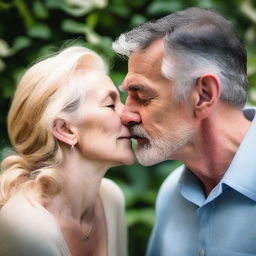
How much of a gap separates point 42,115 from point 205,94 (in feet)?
1.67

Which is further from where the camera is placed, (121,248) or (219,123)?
(121,248)

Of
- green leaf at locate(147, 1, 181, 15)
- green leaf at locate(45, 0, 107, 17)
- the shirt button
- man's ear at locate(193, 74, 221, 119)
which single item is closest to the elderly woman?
man's ear at locate(193, 74, 221, 119)

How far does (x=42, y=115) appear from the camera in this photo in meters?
1.73

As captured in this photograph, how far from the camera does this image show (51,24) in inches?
99.8

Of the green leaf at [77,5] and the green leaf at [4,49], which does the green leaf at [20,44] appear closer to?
the green leaf at [4,49]

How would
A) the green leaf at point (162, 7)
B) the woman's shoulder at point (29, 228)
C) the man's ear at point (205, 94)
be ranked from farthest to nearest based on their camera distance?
the green leaf at point (162, 7)
the man's ear at point (205, 94)
the woman's shoulder at point (29, 228)

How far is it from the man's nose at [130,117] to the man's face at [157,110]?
23 millimetres

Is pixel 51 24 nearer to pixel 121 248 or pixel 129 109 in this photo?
pixel 129 109

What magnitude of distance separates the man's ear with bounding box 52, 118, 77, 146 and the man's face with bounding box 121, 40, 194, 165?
0.22 metres

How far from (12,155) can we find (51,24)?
2.92 feet

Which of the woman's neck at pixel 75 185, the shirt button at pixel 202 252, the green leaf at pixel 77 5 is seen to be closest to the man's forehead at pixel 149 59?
the woman's neck at pixel 75 185

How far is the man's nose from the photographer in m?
1.76

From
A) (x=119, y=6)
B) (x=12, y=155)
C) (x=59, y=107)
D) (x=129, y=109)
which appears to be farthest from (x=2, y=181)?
(x=119, y=6)

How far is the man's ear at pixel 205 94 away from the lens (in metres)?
1.68
